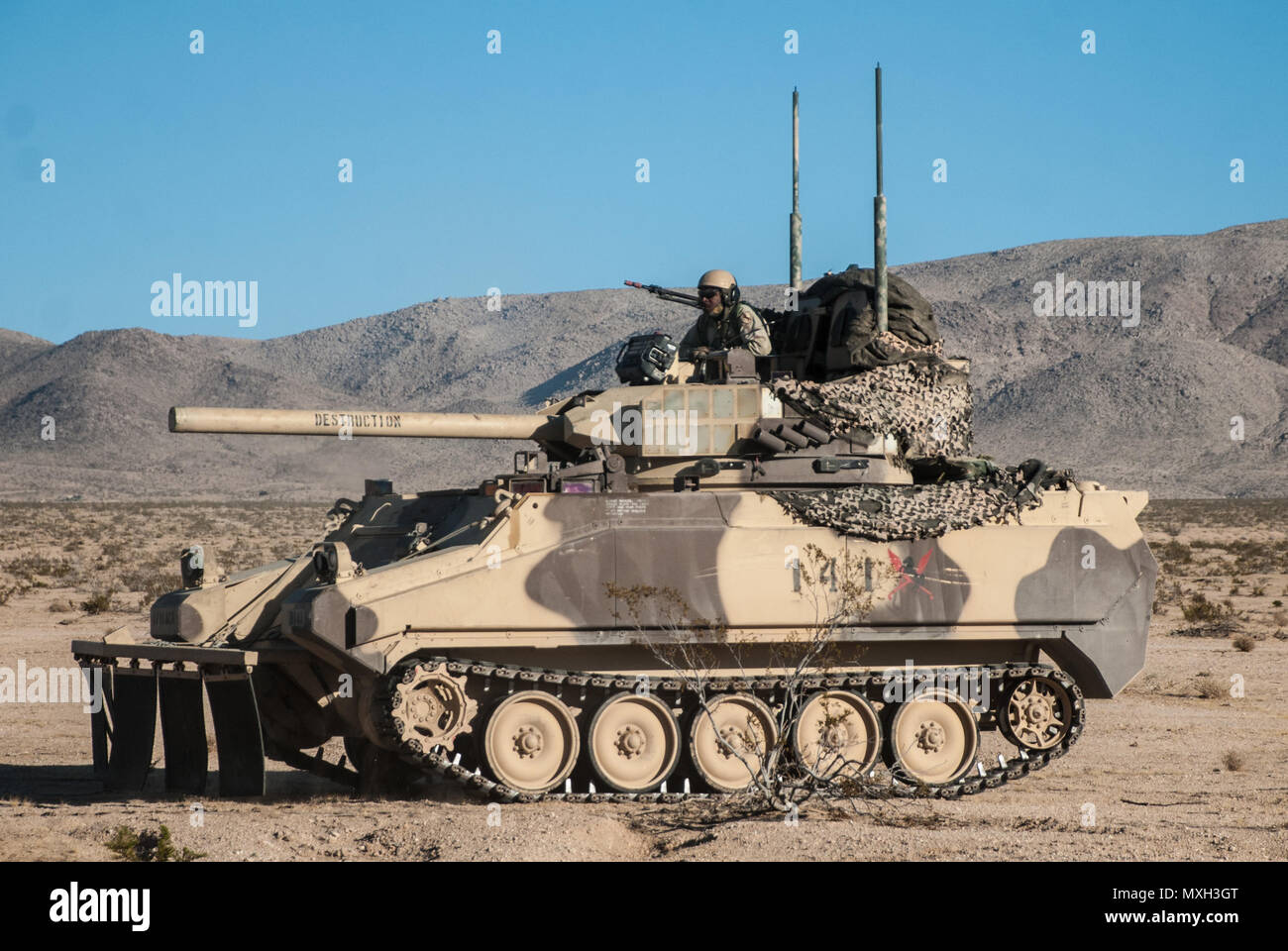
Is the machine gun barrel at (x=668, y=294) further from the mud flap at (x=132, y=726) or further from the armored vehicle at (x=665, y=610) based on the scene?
the mud flap at (x=132, y=726)

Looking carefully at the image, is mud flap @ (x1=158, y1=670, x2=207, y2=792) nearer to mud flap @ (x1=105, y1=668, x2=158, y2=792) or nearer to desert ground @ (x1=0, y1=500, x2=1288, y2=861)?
mud flap @ (x1=105, y1=668, x2=158, y2=792)

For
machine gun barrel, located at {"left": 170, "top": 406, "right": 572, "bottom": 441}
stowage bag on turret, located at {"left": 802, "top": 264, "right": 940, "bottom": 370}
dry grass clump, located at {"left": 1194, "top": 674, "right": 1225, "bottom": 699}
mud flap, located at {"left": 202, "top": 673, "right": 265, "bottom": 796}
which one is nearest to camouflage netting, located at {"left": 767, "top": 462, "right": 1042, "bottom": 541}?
stowage bag on turret, located at {"left": 802, "top": 264, "right": 940, "bottom": 370}

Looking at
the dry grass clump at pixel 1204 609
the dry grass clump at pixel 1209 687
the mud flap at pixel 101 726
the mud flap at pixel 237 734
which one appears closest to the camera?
the mud flap at pixel 237 734

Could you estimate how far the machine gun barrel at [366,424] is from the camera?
12141 millimetres

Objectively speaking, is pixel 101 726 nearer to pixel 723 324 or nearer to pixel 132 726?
pixel 132 726

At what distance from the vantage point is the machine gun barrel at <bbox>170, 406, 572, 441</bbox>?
12.1 m

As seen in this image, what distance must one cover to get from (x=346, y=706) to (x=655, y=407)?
3.46 metres

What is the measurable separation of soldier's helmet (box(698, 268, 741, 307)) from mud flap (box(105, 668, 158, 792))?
596cm

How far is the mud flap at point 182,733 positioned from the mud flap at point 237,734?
324 millimetres

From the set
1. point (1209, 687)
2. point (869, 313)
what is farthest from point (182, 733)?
point (1209, 687)

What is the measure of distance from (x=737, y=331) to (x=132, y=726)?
20.1 ft

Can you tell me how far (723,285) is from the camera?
14531 millimetres

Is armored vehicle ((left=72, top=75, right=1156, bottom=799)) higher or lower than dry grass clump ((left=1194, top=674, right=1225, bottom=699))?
higher

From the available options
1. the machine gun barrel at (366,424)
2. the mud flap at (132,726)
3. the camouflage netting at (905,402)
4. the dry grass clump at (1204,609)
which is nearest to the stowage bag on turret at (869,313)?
the camouflage netting at (905,402)
